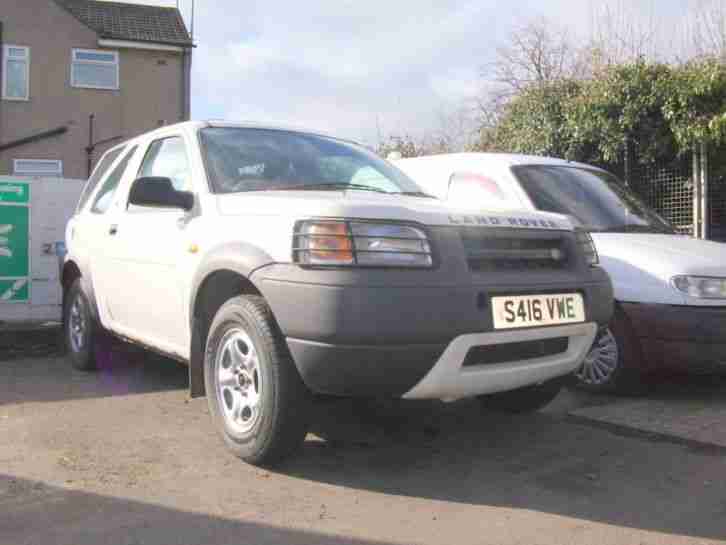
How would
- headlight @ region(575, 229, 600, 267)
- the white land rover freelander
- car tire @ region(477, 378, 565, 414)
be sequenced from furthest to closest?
car tire @ region(477, 378, 565, 414)
headlight @ region(575, 229, 600, 267)
the white land rover freelander

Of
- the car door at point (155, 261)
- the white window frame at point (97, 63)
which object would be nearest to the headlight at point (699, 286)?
the car door at point (155, 261)

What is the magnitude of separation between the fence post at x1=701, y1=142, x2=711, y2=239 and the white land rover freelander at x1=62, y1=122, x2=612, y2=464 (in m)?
6.15

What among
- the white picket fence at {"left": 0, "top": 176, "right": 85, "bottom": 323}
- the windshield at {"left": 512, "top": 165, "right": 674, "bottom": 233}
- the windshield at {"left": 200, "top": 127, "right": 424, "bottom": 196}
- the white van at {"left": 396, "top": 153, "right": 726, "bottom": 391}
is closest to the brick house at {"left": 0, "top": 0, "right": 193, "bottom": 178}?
the white picket fence at {"left": 0, "top": 176, "right": 85, "bottom": 323}

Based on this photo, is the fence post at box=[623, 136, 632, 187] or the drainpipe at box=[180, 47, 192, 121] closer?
the fence post at box=[623, 136, 632, 187]

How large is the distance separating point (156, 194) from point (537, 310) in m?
1.99

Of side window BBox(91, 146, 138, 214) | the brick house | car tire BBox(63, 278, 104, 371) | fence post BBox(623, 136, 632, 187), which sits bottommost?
car tire BBox(63, 278, 104, 371)

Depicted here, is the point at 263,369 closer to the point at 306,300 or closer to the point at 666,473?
the point at 306,300

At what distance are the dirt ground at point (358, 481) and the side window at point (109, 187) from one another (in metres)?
1.44

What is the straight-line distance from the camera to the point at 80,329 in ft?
19.5

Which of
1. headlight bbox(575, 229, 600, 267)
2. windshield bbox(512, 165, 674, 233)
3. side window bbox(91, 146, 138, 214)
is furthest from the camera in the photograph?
windshield bbox(512, 165, 674, 233)

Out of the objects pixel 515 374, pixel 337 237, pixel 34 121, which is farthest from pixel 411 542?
pixel 34 121

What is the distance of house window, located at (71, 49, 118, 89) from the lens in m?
21.3

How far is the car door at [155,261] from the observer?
13.7 ft

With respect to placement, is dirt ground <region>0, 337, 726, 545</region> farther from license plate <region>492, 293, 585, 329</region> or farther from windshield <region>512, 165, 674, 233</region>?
Result: windshield <region>512, 165, 674, 233</region>
